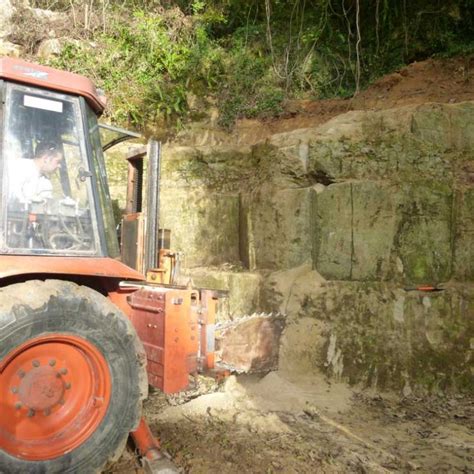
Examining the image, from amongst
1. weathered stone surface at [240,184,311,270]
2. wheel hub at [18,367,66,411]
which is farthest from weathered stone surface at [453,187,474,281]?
wheel hub at [18,367,66,411]

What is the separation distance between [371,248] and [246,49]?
4855 millimetres

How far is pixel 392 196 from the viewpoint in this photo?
15.1 feet

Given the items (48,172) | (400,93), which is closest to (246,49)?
(400,93)

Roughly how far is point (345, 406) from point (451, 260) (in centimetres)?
180

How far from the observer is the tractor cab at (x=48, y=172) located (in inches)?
102

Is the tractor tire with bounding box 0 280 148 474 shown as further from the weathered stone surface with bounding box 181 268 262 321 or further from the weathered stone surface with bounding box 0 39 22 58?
the weathered stone surface with bounding box 0 39 22 58

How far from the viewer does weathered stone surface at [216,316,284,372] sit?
3.90 m

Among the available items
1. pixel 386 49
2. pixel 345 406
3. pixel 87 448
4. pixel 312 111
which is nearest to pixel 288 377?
pixel 345 406

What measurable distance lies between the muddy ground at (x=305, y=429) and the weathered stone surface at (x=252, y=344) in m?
0.21

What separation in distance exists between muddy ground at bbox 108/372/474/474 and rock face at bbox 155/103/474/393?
267 mm

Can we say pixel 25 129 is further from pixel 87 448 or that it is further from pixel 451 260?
pixel 451 260

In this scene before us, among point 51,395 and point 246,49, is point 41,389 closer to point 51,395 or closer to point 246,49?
point 51,395

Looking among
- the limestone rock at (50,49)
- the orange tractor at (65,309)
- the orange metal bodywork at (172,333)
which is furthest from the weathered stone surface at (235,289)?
the limestone rock at (50,49)

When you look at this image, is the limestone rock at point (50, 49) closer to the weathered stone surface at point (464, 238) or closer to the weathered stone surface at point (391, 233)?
the weathered stone surface at point (391, 233)
